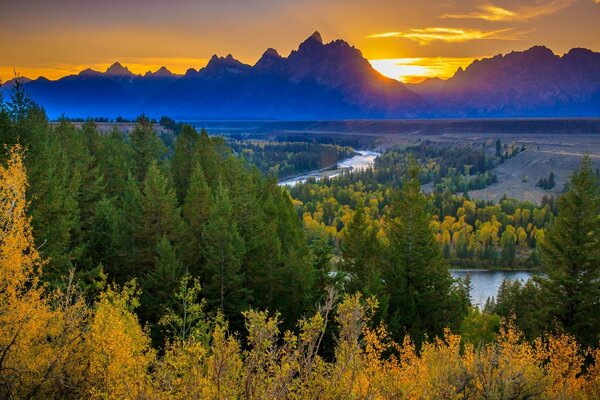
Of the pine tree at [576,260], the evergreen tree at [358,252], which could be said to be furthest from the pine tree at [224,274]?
the pine tree at [576,260]

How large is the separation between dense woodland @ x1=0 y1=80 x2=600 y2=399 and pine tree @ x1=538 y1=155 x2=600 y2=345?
100mm

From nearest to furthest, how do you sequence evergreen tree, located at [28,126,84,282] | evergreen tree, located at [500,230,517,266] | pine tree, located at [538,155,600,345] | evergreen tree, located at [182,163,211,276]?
evergreen tree, located at [28,126,84,282]
pine tree, located at [538,155,600,345]
evergreen tree, located at [182,163,211,276]
evergreen tree, located at [500,230,517,266]

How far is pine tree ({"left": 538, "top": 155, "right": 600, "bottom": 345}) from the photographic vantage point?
33.6 m

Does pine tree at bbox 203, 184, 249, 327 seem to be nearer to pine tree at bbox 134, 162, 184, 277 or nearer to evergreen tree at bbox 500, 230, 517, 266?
pine tree at bbox 134, 162, 184, 277

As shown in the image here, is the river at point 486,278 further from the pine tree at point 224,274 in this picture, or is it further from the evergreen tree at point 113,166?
the evergreen tree at point 113,166

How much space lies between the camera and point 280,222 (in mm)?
52438

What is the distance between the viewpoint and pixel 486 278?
9169 centimetres

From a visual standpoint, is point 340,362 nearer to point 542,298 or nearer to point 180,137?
point 542,298

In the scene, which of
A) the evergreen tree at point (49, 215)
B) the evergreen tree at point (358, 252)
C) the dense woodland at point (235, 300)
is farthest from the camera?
the evergreen tree at point (358, 252)

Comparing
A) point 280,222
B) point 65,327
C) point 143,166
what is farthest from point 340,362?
point 143,166

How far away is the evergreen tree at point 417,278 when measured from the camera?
41.8m

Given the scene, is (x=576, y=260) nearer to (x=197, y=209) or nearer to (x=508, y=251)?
(x=197, y=209)

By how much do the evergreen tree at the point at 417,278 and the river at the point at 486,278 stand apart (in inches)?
1553

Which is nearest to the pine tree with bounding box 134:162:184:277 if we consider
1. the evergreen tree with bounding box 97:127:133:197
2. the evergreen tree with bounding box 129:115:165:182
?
the evergreen tree with bounding box 97:127:133:197
